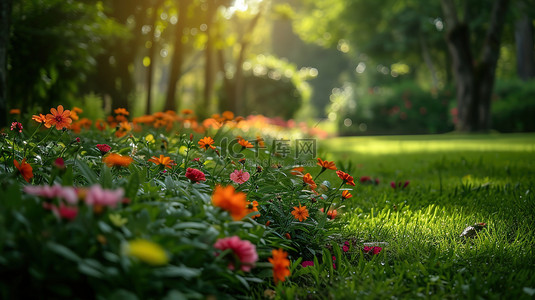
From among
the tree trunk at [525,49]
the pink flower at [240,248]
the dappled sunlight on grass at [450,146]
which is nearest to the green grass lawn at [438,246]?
the pink flower at [240,248]

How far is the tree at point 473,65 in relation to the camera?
11.4 metres

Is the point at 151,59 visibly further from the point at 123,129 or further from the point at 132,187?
the point at 132,187

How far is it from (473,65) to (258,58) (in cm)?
744

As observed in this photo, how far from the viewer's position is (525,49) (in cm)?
2141

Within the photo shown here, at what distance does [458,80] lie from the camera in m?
12.0

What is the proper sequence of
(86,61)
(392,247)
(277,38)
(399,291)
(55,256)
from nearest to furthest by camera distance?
1. (55,256)
2. (399,291)
3. (392,247)
4. (86,61)
5. (277,38)

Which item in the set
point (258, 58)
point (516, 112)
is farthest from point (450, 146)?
point (258, 58)

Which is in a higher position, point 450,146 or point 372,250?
point 450,146

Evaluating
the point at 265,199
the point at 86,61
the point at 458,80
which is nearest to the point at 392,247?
the point at 265,199

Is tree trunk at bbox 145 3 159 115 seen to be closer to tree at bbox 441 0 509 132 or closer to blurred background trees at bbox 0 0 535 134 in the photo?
blurred background trees at bbox 0 0 535 134

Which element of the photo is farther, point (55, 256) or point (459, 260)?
point (459, 260)

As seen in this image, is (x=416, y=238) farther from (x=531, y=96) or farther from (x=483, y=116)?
(x=531, y=96)

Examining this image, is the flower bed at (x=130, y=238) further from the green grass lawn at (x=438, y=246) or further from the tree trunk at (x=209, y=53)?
the tree trunk at (x=209, y=53)

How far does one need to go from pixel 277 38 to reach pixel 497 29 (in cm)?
4148
